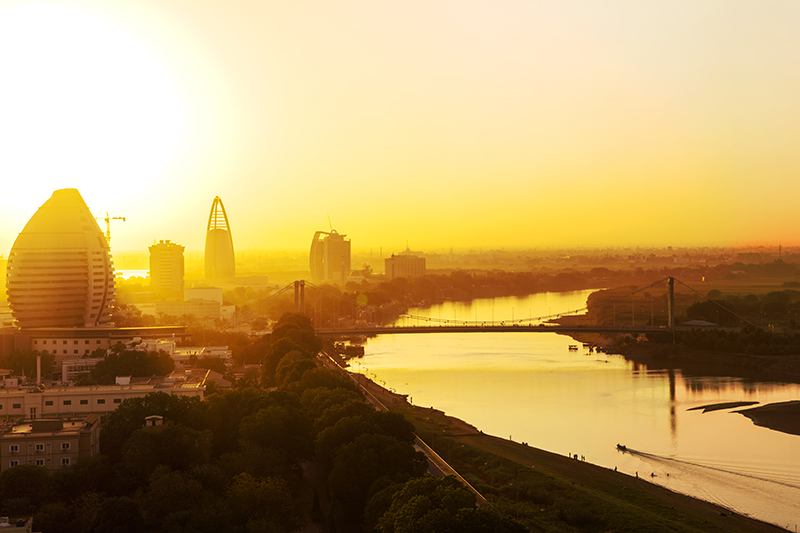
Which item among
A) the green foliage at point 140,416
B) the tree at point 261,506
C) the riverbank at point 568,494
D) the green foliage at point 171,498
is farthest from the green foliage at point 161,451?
the riverbank at point 568,494

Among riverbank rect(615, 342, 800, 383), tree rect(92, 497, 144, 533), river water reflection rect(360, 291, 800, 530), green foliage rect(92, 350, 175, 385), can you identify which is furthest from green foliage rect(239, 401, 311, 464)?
riverbank rect(615, 342, 800, 383)

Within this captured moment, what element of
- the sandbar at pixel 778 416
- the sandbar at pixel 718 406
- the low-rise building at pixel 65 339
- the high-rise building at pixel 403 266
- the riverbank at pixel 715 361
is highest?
the high-rise building at pixel 403 266

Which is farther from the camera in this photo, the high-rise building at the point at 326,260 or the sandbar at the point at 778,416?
the high-rise building at the point at 326,260

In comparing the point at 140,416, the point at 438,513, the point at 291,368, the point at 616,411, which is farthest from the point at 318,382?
the point at 438,513

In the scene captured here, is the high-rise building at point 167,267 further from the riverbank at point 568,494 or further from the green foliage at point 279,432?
the green foliage at point 279,432

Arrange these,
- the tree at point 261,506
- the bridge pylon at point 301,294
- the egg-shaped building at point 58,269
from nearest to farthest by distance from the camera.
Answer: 1. the tree at point 261,506
2. the egg-shaped building at point 58,269
3. the bridge pylon at point 301,294

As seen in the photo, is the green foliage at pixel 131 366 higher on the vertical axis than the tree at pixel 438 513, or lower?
higher

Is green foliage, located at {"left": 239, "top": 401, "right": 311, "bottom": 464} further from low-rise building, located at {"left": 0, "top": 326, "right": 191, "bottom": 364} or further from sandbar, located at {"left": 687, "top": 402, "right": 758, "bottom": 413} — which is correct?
low-rise building, located at {"left": 0, "top": 326, "right": 191, "bottom": 364}
